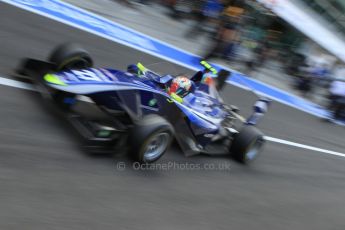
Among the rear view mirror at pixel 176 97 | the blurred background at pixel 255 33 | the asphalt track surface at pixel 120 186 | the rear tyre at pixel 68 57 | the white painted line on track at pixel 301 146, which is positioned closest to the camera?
the asphalt track surface at pixel 120 186

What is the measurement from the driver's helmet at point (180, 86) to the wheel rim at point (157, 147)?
0.83 meters

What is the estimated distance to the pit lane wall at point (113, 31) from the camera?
373 inches

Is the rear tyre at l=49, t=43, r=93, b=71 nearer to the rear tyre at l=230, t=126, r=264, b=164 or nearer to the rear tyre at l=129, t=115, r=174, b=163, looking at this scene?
the rear tyre at l=129, t=115, r=174, b=163

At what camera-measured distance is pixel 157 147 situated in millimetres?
5070

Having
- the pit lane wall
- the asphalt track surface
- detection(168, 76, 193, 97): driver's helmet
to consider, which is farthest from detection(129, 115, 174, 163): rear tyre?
the pit lane wall

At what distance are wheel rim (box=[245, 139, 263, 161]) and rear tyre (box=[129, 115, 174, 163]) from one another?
1904 millimetres

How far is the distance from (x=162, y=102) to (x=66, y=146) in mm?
1219

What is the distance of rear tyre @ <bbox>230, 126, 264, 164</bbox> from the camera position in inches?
248

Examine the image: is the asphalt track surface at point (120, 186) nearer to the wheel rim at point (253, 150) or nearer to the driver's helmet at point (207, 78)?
the wheel rim at point (253, 150)

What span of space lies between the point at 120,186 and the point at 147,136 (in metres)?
0.61

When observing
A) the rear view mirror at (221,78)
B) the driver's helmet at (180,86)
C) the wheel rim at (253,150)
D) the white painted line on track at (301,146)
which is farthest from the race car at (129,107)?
the white painted line on track at (301,146)

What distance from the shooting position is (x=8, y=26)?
768 cm

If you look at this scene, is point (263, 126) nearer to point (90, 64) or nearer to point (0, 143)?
point (90, 64)

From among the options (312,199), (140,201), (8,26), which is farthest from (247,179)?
(8,26)
